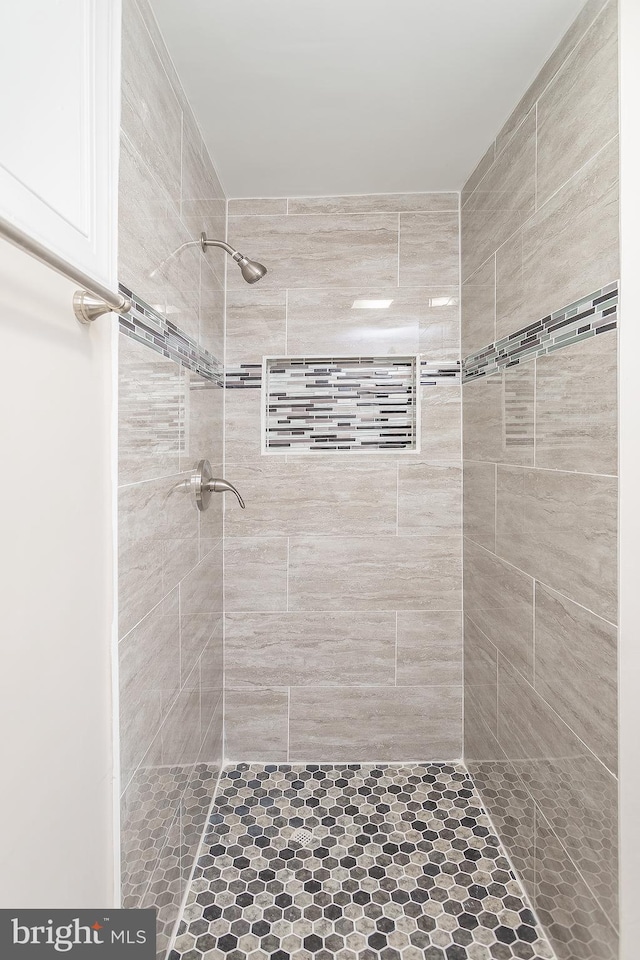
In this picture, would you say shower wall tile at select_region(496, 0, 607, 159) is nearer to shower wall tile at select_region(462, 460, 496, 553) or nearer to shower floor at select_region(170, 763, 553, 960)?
shower wall tile at select_region(462, 460, 496, 553)

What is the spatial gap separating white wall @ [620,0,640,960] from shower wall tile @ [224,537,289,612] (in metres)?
1.44

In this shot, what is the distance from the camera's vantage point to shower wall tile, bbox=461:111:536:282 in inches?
62.5

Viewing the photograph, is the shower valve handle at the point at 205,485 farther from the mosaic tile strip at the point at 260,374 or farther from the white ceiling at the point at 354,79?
the white ceiling at the point at 354,79

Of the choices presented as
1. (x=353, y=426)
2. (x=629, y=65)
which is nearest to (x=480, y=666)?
(x=353, y=426)

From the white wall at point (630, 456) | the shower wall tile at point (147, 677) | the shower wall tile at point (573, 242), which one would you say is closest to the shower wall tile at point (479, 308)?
the shower wall tile at point (573, 242)

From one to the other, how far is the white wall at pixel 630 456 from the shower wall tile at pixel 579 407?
28mm

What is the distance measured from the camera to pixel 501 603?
182 cm

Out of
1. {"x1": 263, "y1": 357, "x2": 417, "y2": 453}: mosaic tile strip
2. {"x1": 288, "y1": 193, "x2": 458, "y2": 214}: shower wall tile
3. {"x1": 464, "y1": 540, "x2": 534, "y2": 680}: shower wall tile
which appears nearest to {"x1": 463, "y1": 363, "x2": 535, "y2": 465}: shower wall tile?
{"x1": 263, "y1": 357, "x2": 417, "y2": 453}: mosaic tile strip

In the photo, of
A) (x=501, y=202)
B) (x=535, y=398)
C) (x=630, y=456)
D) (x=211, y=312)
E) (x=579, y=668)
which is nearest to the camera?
(x=630, y=456)

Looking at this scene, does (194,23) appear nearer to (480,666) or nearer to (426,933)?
(480,666)

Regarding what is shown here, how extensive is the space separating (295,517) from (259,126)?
1.47m

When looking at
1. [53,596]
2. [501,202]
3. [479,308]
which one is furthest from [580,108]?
[53,596]

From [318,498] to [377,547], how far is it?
13.2 inches

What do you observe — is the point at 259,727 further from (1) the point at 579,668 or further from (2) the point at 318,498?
(1) the point at 579,668
